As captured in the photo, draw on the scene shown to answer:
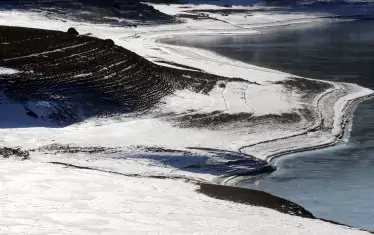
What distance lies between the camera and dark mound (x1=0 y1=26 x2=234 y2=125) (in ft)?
89.1

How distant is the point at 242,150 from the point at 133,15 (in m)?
47.7

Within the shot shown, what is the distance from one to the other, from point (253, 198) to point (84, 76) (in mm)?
13672

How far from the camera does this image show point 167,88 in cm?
3134

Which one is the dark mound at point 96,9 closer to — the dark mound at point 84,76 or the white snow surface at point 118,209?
the dark mound at point 84,76

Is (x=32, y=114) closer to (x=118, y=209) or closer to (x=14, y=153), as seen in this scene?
(x=14, y=153)

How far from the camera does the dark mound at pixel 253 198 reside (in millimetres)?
16859

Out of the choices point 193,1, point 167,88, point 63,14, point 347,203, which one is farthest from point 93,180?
point 193,1

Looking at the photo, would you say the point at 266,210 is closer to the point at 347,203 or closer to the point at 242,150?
the point at 347,203

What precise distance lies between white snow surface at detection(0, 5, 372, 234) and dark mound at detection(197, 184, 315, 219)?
0.63m

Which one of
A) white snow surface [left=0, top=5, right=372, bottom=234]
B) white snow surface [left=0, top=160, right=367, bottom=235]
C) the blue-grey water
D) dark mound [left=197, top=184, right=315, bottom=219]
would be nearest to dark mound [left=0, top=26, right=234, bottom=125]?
white snow surface [left=0, top=5, right=372, bottom=234]

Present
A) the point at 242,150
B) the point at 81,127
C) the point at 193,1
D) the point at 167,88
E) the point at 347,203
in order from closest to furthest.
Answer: the point at 347,203 < the point at 242,150 < the point at 81,127 < the point at 167,88 < the point at 193,1

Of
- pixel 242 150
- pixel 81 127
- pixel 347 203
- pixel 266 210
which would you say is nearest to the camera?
pixel 266 210

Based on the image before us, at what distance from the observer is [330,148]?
24.1 meters

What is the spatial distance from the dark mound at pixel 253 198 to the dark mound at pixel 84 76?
885cm
